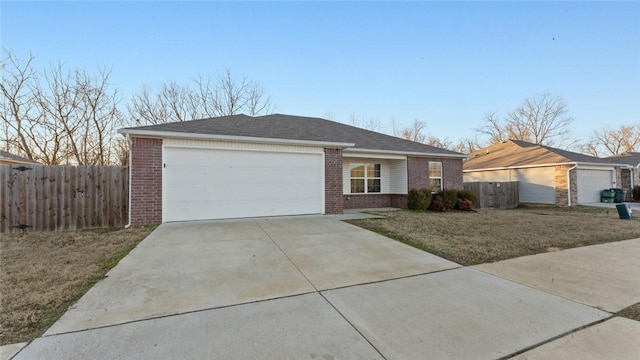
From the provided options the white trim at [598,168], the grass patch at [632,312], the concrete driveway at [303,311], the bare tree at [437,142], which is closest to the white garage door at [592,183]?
the white trim at [598,168]

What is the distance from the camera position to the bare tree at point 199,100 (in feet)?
67.2

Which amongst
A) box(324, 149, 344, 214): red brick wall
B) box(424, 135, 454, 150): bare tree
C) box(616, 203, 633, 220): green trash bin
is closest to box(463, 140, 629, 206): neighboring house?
box(616, 203, 633, 220): green trash bin

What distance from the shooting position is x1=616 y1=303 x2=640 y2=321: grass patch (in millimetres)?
2848

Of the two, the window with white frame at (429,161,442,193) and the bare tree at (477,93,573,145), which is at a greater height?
the bare tree at (477,93,573,145)

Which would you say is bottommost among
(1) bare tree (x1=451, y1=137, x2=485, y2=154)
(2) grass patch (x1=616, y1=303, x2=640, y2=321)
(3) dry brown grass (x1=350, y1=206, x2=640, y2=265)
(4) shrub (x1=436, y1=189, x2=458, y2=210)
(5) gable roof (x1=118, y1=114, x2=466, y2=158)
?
(2) grass patch (x1=616, y1=303, x2=640, y2=321)

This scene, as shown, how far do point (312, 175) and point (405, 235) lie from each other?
4.41 meters

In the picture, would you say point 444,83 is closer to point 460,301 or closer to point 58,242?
point 460,301

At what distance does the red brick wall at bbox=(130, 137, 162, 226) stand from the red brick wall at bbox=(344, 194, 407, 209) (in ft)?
25.8

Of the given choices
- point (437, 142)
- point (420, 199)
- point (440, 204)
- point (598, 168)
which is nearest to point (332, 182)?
point (420, 199)

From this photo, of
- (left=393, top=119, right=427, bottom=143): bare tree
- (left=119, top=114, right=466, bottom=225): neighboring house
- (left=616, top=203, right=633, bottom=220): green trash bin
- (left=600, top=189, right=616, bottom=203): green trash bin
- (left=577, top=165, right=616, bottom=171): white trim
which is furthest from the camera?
(left=393, top=119, right=427, bottom=143): bare tree

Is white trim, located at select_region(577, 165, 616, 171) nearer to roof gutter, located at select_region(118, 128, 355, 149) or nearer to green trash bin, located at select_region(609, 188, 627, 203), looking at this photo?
green trash bin, located at select_region(609, 188, 627, 203)

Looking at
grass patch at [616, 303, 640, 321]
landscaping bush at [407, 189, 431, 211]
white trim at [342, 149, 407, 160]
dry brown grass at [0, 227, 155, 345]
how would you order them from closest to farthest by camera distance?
dry brown grass at [0, 227, 155, 345] < grass patch at [616, 303, 640, 321] < white trim at [342, 149, 407, 160] < landscaping bush at [407, 189, 431, 211]

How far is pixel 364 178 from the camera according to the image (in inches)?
531

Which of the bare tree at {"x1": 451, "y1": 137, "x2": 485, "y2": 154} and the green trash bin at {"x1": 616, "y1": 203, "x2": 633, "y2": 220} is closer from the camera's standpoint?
the green trash bin at {"x1": 616, "y1": 203, "x2": 633, "y2": 220}
